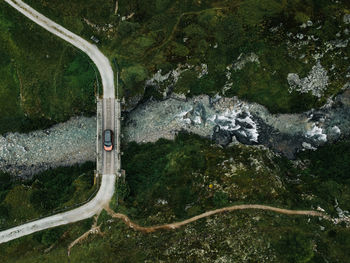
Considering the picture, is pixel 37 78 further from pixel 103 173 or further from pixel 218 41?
pixel 218 41

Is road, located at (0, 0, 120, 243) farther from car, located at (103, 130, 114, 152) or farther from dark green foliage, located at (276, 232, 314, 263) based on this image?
dark green foliage, located at (276, 232, 314, 263)

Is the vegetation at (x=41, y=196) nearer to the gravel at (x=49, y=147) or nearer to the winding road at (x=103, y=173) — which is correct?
the winding road at (x=103, y=173)

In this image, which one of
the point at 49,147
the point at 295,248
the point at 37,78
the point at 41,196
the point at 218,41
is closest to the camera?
the point at 295,248

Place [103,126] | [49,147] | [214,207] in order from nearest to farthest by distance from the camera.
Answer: [214,207] → [103,126] → [49,147]

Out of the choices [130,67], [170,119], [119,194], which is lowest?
[119,194]

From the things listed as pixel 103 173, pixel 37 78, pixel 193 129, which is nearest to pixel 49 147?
pixel 37 78

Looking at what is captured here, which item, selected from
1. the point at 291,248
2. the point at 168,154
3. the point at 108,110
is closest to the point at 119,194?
the point at 168,154

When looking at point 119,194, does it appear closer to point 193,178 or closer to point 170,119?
point 193,178
